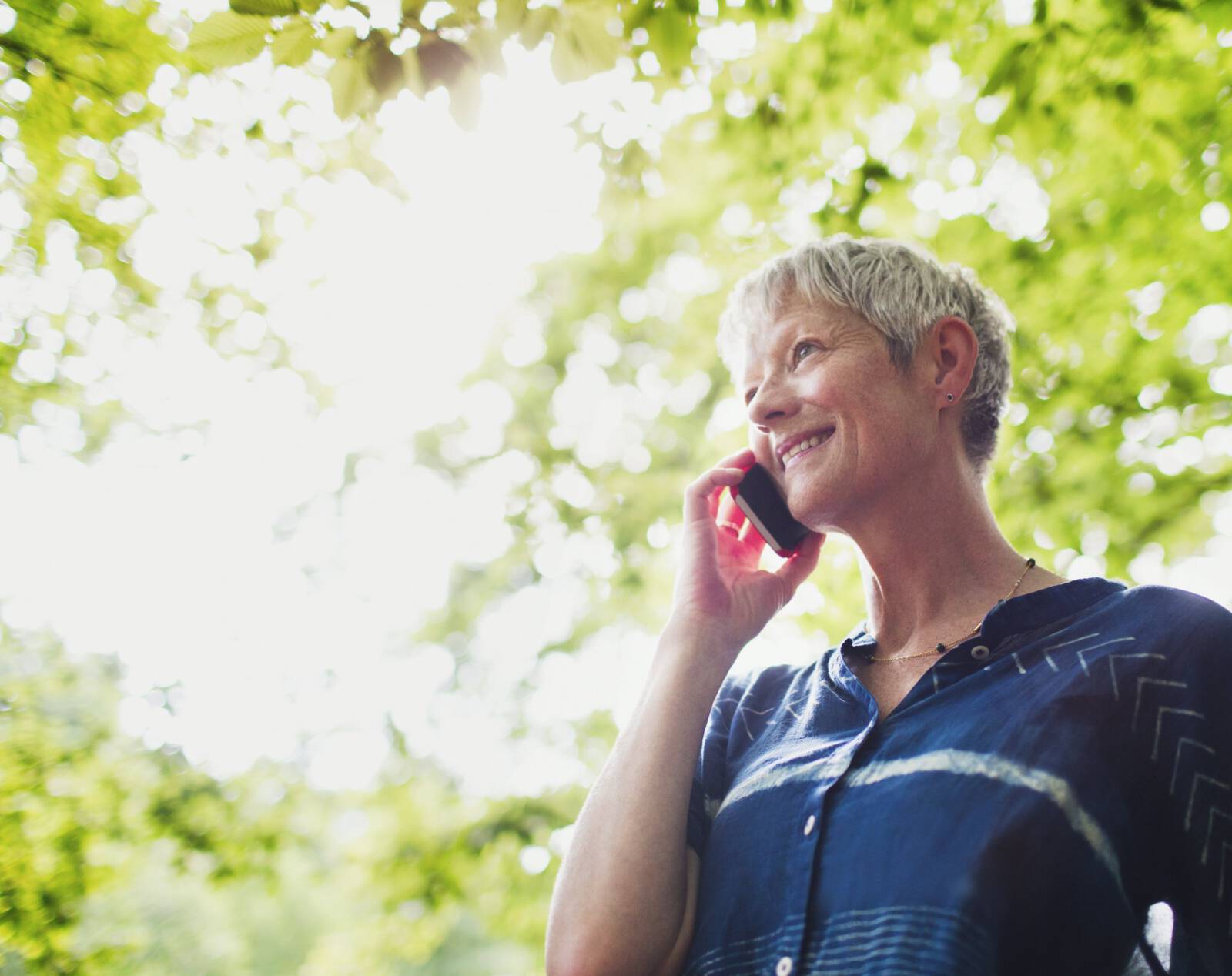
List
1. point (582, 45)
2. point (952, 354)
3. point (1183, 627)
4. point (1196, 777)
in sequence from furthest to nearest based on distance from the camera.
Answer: point (952, 354) → point (582, 45) → point (1183, 627) → point (1196, 777)

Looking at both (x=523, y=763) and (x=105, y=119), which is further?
(x=523, y=763)

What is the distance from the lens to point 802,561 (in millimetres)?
2133

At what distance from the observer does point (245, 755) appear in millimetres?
5863

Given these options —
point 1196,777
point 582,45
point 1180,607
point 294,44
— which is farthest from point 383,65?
point 1196,777

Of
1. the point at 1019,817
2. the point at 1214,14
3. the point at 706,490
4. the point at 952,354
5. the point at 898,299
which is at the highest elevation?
the point at 1214,14

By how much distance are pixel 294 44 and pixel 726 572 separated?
4.93ft

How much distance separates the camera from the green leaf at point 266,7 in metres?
1.63

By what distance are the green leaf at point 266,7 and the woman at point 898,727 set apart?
3.88ft

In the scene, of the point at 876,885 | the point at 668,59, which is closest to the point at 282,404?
the point at 668,59

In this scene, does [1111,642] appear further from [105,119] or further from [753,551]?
[105,119]

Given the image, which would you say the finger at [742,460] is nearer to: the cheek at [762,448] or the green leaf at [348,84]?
the cheek at [762,448]

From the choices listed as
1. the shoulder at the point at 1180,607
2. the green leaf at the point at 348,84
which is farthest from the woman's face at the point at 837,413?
the green leaf at the point at 348,84

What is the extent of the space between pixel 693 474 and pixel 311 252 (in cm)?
325

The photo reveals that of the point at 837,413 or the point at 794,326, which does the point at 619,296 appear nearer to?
the point at 794,326
